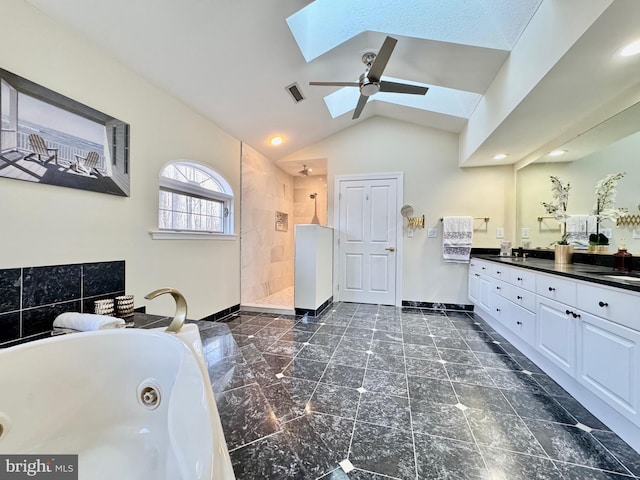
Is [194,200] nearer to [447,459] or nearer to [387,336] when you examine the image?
[387,336]

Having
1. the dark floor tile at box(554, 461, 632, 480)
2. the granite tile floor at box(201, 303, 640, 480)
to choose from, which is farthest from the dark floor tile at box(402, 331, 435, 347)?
the dark floor tile at box(554, 461, 632, 480)

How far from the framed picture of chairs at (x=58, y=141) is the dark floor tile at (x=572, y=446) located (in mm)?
3095

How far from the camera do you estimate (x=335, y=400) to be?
5.48 feet

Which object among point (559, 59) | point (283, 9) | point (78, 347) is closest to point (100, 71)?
point (283, 9)

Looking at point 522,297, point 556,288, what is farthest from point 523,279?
point 556,288

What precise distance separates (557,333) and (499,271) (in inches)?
41.5

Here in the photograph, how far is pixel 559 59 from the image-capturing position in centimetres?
155

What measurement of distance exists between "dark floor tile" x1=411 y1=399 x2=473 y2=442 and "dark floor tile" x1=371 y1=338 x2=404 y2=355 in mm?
717

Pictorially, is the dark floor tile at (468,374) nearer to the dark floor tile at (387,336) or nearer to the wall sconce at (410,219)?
the dark floor tile at (387,336)

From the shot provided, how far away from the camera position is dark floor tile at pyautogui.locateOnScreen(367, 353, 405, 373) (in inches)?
82.7

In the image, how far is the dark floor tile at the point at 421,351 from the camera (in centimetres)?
232

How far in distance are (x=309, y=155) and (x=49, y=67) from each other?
10.4 feet

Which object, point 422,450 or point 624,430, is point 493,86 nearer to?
point 624,430

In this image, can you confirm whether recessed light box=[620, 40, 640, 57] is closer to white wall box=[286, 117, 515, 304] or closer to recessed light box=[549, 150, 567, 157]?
recessed light box=[549, 150, 567, 157]
